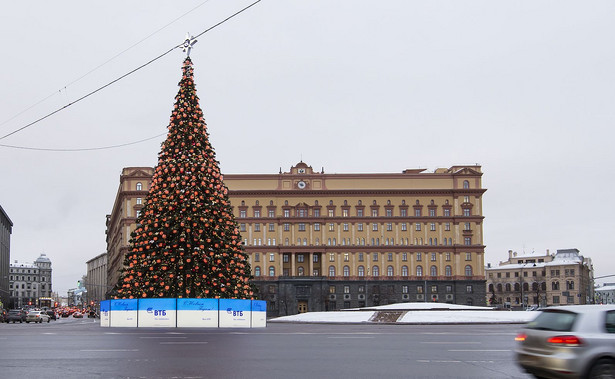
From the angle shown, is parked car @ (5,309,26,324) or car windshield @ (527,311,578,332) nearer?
car windshield @ (527,311,578,332)

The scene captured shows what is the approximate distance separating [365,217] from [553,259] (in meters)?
98.3

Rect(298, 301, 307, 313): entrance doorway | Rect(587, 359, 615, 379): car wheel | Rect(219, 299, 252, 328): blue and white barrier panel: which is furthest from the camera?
Rect(298, 301, 307, 313): entrance doorway

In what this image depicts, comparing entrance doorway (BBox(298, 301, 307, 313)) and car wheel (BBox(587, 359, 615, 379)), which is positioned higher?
car wheel (BBox(587, 359, 615, 379))

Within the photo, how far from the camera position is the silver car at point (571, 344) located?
37.9ft

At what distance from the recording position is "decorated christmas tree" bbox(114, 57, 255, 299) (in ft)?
130

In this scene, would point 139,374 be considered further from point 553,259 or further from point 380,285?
point 553,259

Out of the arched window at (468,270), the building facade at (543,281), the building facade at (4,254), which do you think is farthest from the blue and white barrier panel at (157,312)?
the building facade at (543,281)

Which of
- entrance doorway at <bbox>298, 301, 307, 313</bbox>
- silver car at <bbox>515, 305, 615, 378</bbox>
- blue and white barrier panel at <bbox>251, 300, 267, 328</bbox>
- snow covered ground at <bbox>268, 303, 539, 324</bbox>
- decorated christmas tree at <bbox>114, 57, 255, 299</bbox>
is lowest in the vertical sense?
entrance doorway at <bbox>298, 301, 307, 313</bbox>

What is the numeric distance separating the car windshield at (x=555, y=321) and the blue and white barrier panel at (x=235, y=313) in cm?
2566

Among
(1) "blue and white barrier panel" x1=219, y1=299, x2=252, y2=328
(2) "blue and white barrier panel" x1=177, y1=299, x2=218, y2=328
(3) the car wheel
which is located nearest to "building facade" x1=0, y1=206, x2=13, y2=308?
(1) "blue and white barrier panel" x1=219, y1=299, x2=252, y2=328

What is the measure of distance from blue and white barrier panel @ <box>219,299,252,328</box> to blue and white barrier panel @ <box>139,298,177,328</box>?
97.5 inches

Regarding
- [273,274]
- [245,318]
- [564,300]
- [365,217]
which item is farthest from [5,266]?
[245,318]

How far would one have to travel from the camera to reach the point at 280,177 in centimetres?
12131

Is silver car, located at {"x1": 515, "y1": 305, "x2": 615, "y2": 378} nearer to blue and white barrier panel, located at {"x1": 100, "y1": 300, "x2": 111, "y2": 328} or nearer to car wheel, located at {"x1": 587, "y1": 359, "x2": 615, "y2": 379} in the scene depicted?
car wheel, located at {"x1": 587, "y1": 359, "x2": 615, "y2": 379}
